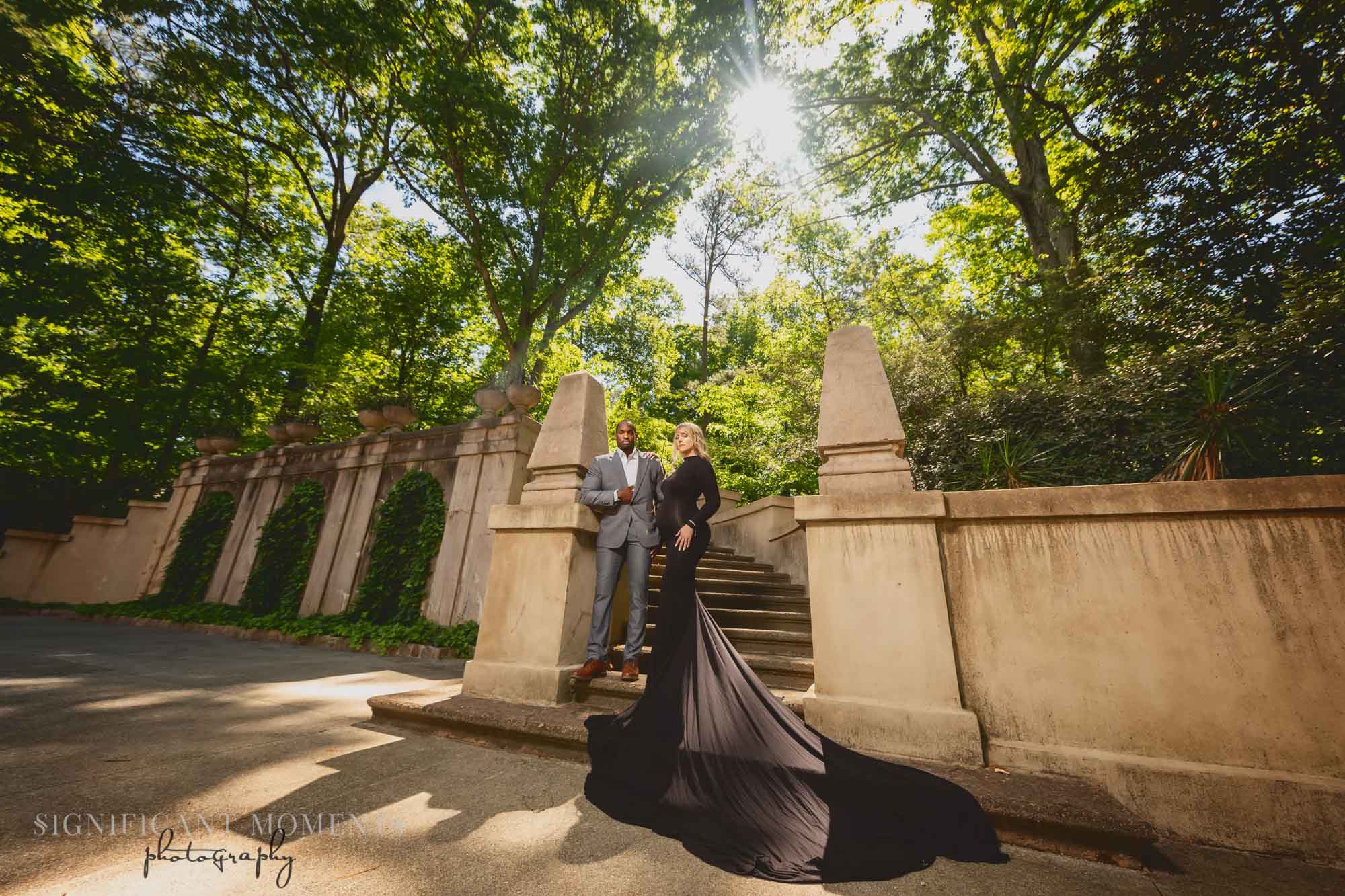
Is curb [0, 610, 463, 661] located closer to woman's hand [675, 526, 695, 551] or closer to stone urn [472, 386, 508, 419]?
stone urn [472, 386, 508, 419]

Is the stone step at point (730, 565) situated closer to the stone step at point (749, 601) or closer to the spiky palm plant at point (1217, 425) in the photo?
the stone step at point (749, 601)

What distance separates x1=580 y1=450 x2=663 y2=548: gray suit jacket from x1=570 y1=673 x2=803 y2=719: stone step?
42.1 inches

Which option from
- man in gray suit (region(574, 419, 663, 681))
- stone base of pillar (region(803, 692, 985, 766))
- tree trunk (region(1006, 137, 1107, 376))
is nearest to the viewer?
stone base of pillar (region(803, 692, 985, 766))

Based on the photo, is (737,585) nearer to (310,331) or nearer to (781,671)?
(781,671)

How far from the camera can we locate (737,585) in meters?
6.88

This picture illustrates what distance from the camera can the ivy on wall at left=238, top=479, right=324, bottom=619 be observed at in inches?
362

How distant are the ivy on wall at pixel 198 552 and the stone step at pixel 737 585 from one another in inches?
436

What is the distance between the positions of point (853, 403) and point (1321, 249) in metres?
7.13

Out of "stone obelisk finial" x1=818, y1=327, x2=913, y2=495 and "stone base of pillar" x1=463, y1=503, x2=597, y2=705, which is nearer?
"stone obelisk finial" x1=818, y1=327, x2=913, y2=495

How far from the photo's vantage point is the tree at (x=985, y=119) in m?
8.46

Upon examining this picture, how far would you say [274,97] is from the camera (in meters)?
12.8

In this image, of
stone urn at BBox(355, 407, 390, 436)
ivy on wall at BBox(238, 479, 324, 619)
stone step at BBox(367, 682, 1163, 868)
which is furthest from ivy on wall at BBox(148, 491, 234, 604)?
stone step at BBox(367, 682, 1163, 868)

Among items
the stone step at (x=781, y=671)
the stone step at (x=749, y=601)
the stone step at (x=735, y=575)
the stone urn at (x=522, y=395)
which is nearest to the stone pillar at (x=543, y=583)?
the stone step at (x=781, y=671)

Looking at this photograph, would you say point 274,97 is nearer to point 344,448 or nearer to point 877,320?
point 344,448
